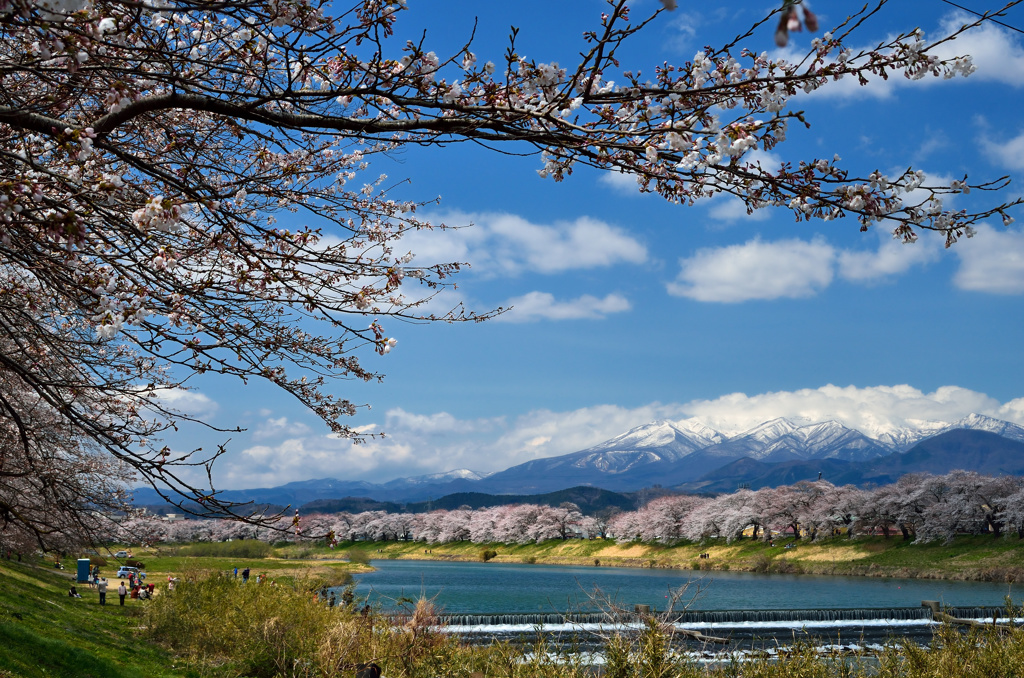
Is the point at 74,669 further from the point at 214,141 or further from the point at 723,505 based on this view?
the point at 723,505

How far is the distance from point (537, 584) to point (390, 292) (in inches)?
1599

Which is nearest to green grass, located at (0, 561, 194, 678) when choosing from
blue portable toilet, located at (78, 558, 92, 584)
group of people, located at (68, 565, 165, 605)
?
group of people, located at (68, 565, 165, 605)

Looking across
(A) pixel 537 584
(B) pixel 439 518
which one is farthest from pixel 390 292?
(B) pixel 439 518

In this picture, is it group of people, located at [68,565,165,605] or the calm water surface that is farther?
the calm water surface

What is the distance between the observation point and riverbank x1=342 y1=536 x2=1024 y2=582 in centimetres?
4056

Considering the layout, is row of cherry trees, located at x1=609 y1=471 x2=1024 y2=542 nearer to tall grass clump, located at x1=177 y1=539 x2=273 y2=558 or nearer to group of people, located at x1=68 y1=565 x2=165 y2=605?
tall grass clump, located at x1=177 y1=539 x2=273 y2=558

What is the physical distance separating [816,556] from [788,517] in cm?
1007

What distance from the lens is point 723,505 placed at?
69938 millimetres

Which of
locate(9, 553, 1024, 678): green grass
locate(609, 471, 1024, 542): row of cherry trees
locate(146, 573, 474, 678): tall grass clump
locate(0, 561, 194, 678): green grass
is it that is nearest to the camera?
locate(9, 553, 1024, 678): green grass

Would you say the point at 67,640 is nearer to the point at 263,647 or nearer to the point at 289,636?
the point at 263,647

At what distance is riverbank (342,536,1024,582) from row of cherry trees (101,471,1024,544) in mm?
1516

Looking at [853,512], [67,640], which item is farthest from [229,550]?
[853,512]

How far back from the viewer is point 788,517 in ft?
203

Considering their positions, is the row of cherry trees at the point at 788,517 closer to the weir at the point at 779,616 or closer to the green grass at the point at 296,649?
the green grass at the point at 296,649
